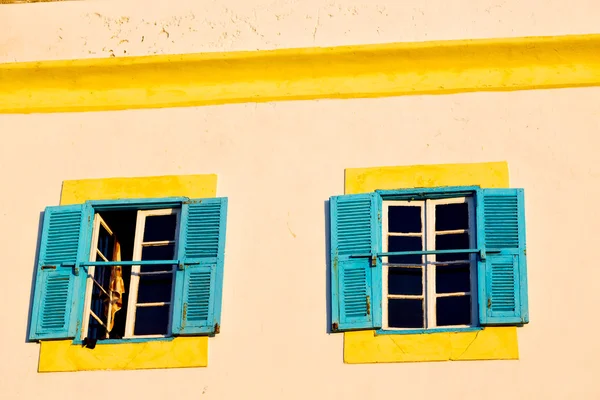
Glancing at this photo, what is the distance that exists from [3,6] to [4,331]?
9.60 feet

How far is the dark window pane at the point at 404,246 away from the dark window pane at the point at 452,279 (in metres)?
0.18

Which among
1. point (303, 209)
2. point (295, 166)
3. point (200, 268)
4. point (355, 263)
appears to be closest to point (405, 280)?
point (355, 263)

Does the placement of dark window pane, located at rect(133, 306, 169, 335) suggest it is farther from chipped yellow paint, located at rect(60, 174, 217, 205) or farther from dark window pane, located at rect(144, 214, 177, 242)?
chipped yellow paint, located at rect(60, 174, 217, 205)

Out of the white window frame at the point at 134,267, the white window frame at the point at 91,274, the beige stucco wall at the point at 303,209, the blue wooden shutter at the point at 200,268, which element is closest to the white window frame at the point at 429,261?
the beige stucco wall at the point at 303,209

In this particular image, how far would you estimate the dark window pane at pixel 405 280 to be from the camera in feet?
36.9

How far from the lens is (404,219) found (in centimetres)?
1154

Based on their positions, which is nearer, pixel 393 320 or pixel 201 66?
pixel 393 320

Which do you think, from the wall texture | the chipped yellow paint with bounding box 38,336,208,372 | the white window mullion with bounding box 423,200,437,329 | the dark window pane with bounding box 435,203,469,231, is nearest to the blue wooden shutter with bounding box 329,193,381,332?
the white window mullion with bounding box 423,200,437,329

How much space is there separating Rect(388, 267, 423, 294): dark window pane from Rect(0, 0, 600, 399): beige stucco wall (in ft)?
1.76

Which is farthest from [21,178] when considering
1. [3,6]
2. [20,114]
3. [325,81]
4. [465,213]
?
[465,213]

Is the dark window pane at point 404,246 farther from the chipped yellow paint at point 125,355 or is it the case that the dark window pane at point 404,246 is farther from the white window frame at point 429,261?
the chipped yellow paint at point 125,355

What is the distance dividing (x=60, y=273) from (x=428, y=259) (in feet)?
8.97

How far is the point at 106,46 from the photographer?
12.5 metres

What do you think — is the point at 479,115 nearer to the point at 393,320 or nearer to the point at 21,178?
the point at 393,320
